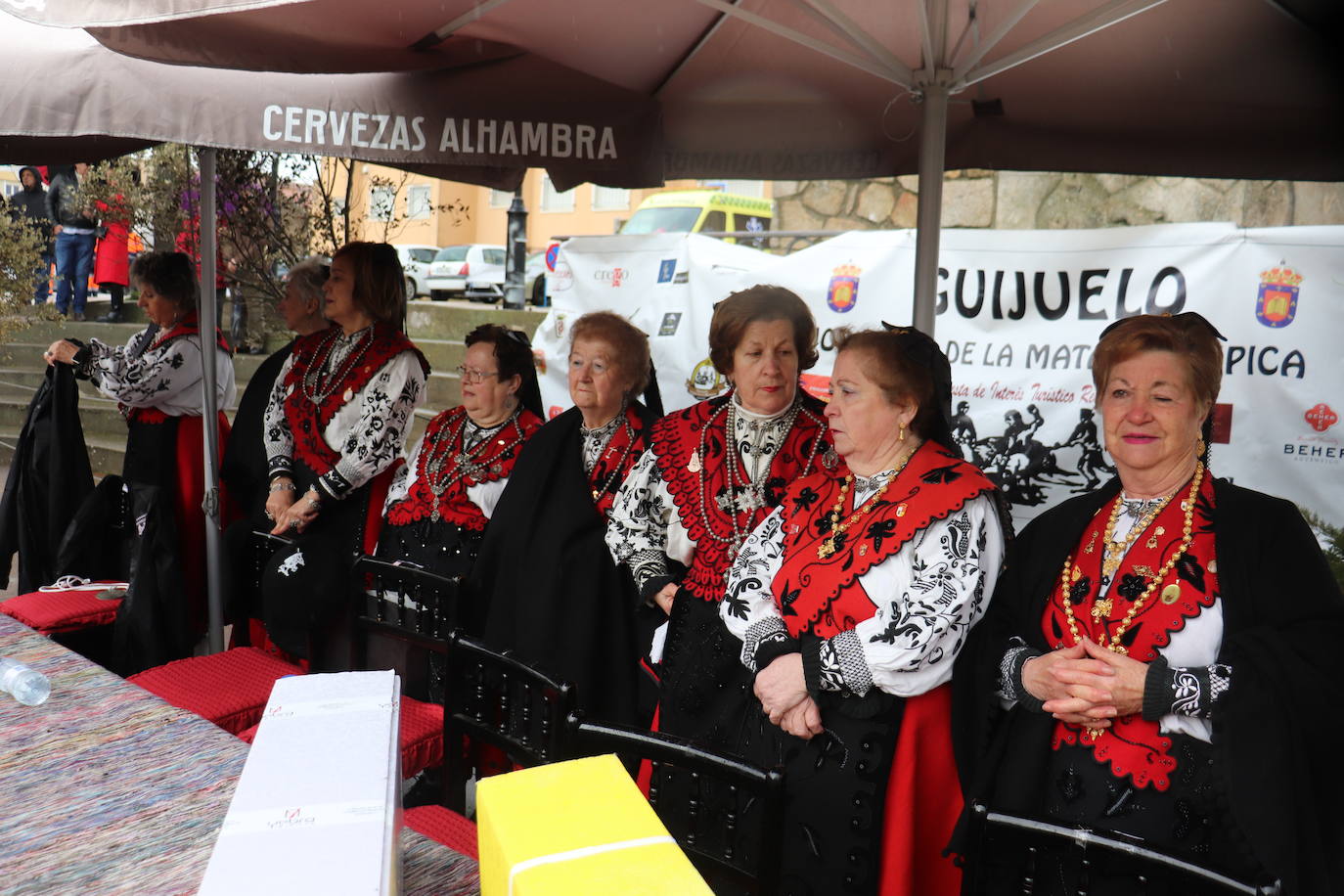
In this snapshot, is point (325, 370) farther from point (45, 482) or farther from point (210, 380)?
point (45, 482)

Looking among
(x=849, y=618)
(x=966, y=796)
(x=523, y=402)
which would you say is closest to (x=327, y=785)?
(x=849, y=618)

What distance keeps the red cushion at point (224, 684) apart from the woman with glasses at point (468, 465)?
66 centimetres

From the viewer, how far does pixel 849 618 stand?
7.16ft

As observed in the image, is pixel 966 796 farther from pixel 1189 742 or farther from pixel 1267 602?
pixel 1267 602

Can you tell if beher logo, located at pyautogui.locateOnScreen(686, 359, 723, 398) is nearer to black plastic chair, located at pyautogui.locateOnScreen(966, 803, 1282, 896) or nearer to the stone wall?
the stone wall

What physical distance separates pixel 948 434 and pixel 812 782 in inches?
31.9

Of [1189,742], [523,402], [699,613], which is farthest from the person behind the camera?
[523,402]

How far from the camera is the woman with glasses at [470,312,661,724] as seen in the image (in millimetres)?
3141

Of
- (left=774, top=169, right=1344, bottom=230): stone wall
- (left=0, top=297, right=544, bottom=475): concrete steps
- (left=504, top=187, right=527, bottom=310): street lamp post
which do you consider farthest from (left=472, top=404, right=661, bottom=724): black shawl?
(left=504, top=187, right=527, bottom=310): street lamp post

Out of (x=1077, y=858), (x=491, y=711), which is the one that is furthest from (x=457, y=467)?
(x=1077, y=858)

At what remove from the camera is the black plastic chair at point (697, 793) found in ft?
5.42

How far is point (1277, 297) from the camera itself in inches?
164

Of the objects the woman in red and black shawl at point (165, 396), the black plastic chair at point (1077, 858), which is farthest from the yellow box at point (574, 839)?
the woman in red and black shawl at point (165, 396)

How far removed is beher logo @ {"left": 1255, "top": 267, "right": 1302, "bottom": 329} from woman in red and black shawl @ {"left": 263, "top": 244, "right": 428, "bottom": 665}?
334 centimetres
